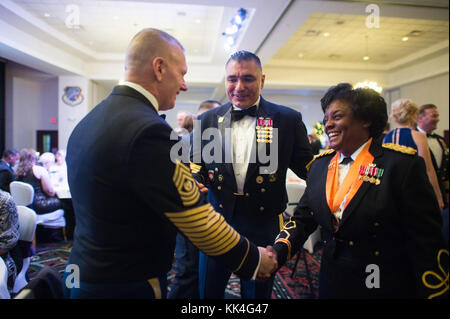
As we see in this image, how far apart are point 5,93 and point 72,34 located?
371 centimetres

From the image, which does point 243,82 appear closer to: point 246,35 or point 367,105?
point 367,105

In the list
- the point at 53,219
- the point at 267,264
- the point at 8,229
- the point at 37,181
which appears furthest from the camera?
the point at 53,219

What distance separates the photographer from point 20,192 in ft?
10.5

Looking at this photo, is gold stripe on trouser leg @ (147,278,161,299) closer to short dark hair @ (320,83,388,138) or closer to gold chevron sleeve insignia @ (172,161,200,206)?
gold chevron sleeve insignia @ (172,161,200,206)

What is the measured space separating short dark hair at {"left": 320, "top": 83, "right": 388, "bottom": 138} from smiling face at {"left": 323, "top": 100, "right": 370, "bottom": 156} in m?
0.02

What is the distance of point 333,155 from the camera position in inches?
55.5

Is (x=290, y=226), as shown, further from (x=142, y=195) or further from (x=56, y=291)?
(x=56, y=291)

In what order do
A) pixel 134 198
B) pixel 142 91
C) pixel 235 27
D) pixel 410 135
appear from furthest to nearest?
pixel 235 27 < pixel 410 135 < pixel 142 91 < pixel 134 198

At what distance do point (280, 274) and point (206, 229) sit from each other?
2.69 m

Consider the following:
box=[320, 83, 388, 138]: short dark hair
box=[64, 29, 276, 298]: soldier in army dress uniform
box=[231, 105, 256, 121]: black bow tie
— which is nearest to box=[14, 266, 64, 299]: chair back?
box=[64, 29, 276, 298]: soldier in army dress uniform

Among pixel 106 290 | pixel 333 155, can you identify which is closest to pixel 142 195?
pixel 106 290

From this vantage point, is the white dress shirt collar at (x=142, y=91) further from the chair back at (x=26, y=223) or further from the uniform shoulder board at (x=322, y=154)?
the chair back at (x=26, y=223)

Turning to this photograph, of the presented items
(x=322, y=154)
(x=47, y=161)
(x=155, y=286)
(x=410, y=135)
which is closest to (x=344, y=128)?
(x=322, y=154)

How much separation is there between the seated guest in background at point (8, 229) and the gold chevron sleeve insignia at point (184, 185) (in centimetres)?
154
